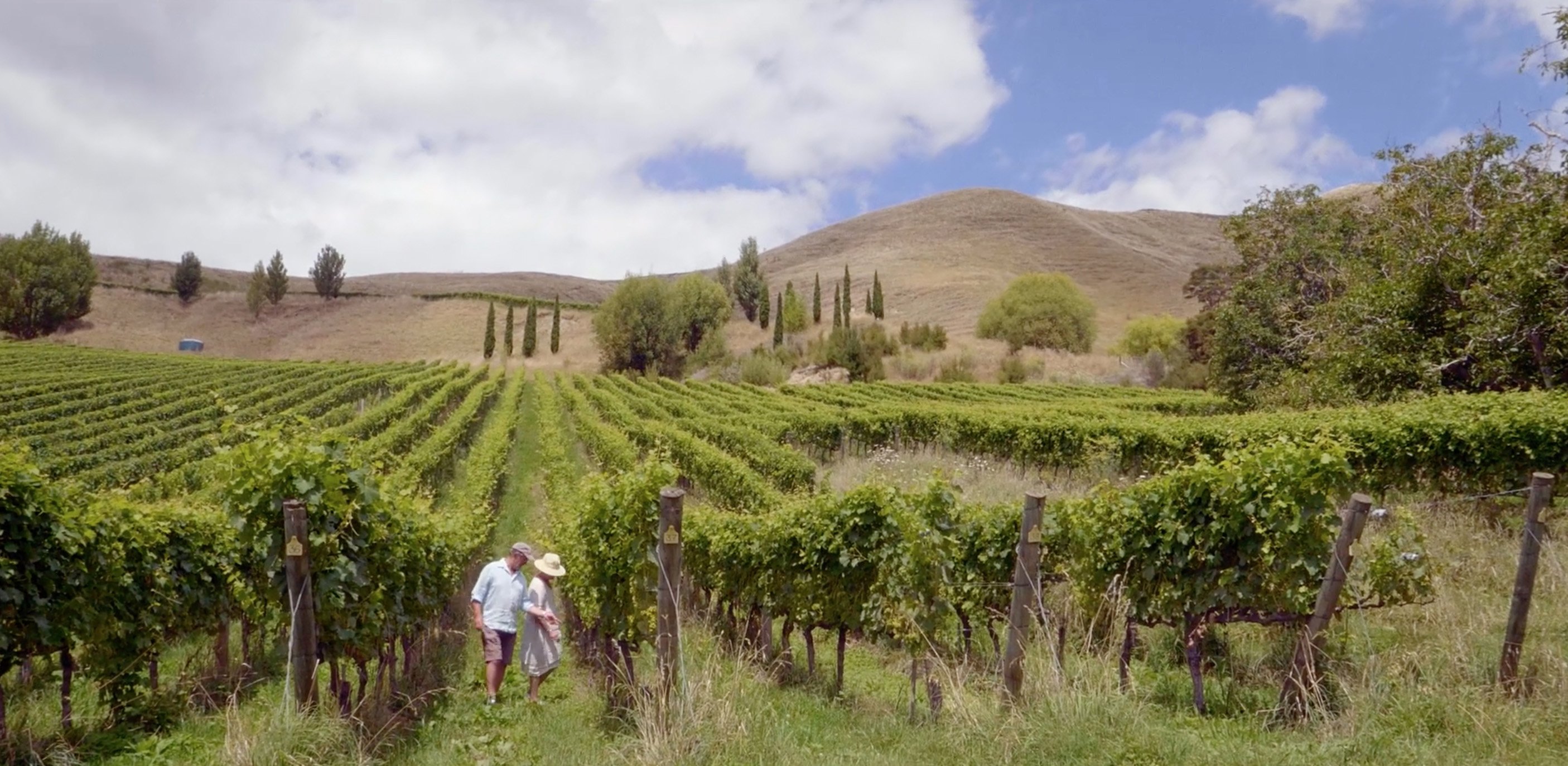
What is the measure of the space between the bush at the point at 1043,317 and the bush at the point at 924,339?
7.07 m

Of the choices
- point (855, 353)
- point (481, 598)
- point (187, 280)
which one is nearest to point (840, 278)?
point (855, 353)

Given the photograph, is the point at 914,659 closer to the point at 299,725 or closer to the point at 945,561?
the point at 945,561

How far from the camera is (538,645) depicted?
25.2 ft

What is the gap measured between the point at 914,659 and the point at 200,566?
5.74 metres

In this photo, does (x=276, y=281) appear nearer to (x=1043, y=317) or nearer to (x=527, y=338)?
(x=527, y=338)

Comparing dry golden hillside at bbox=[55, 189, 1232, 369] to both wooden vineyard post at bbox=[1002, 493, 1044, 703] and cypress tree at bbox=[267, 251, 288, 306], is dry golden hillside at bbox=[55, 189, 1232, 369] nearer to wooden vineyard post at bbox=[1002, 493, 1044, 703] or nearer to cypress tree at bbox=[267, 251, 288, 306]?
cypress tree at bbox=[267, 251, 288, 306]

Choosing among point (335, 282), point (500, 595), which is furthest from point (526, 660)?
point (335, 282)

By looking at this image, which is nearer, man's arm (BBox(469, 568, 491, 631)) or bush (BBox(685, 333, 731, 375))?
man's arm (BBox(469, 568, 491, 631))

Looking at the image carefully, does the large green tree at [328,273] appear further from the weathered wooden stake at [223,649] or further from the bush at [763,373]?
the weathered wooden stake at [223,649]

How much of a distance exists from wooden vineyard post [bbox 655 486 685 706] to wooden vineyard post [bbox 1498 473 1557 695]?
4767mm

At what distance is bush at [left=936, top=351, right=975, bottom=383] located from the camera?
5609cm

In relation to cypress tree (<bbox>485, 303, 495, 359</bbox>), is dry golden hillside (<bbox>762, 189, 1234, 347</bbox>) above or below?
above

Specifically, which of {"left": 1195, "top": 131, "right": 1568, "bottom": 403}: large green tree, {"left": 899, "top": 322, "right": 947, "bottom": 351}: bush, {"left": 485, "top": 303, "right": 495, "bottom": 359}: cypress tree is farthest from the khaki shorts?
{"left": 485, "top": 303, "right": 495, "bottom": 359}: cypress tree

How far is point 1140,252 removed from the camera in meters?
130
